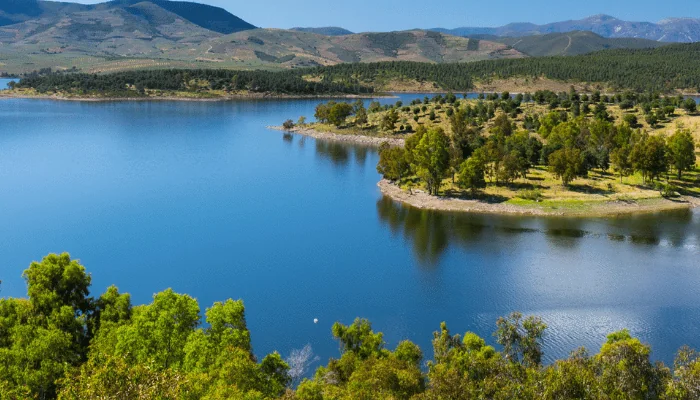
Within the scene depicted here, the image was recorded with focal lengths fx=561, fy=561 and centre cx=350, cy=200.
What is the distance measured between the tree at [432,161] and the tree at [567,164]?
1356 cm

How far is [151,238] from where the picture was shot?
5528 cm

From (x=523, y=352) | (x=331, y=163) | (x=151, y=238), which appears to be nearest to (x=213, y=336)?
(x=523, y=352)

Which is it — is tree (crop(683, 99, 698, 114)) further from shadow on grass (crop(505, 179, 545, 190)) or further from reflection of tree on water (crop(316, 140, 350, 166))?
reflection of tree on water (crop(316, 140, 350, 166))

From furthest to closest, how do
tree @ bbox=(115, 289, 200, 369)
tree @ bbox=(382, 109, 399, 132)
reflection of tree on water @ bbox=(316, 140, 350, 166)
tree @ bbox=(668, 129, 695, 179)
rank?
tree @ bbox=(382, 109, 399, 132)
reflection of tree on water @ bbox=(316, 140, 350, 166)
tree @ bbox=(668, 129, 695, 179)
tree @ bbox=(115, 289, 200, 369)

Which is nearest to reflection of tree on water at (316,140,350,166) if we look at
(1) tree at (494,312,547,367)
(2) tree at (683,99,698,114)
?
(2) tree at (683,99,698,114)

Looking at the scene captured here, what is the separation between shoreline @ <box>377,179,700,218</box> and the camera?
211ft

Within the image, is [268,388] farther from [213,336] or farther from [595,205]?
[595,205]

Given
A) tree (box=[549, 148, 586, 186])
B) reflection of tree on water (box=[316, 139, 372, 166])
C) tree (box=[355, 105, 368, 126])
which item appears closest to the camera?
tree (box=[549, 148, 586, 186])

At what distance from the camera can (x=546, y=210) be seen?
2542 inches

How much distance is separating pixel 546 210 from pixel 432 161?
47.7 ft

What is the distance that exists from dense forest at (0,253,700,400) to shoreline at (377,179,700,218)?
3695cm

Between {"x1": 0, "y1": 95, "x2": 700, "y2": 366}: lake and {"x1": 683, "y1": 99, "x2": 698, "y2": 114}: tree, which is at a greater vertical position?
{"x1": 683, "y1": 99, "x2": 698, "y2": 114}: tree

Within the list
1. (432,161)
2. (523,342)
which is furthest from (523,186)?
(523,342)

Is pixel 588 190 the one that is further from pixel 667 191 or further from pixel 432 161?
pixel 432 161
